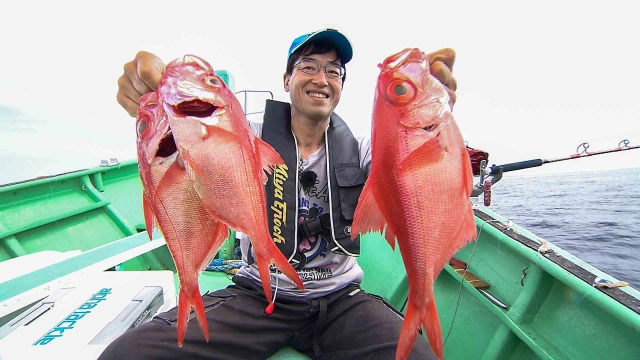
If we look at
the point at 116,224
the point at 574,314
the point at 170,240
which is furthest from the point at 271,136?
the point at 116,224

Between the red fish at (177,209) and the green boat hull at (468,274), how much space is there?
2.60 feet

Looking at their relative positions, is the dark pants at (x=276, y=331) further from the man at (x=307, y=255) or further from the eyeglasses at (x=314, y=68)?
the eyeglasses at (x=314, y=68)

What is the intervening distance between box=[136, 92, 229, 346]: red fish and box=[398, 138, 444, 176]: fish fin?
0.78 metres

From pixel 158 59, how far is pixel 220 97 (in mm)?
659

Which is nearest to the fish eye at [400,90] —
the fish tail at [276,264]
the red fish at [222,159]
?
the red fish at [222,159]

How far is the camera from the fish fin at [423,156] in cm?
132

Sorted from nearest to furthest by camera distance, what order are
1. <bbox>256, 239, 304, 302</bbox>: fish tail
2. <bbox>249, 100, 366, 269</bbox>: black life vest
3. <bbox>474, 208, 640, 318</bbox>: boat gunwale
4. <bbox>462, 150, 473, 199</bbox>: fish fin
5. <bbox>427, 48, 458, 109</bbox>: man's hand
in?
<bbox>256, 239, 304, 302</bbox>: fish tail, <bbox>462, 150, 473, 199</bbox>: fish fin, <bbox>427, 48, 458, 109</bbox>: man's hand, <bbox>474, 208, 640, 318</bbox>: boat gunwale, <bbox>249, 100, 366, 269</bbox>: black life vest

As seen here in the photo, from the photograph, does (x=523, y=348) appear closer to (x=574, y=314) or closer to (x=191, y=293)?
(x=574, y=314)

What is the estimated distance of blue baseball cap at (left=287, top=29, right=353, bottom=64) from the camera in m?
2.18

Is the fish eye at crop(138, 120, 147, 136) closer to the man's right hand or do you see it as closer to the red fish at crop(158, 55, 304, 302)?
the red fish at crop(158, 55, 304, 302)

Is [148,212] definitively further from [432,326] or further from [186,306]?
[432,326]

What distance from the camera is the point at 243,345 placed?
6.28 ft

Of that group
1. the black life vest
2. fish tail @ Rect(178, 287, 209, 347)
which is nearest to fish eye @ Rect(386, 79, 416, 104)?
the black life vest

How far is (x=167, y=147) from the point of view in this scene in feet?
4.58
